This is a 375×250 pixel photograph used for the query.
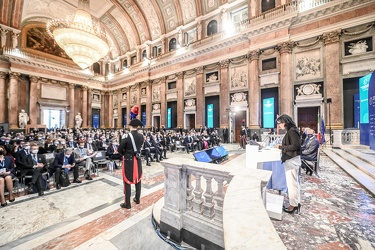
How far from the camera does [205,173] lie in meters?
2.18

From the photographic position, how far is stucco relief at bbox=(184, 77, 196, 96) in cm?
1697

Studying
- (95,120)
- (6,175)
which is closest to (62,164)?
(6,175)

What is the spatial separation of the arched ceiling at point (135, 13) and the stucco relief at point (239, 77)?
6.79 metres

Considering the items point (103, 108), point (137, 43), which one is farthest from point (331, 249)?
point (103, 108)

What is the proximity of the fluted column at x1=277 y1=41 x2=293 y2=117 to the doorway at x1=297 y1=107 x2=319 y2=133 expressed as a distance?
1090 millimetres

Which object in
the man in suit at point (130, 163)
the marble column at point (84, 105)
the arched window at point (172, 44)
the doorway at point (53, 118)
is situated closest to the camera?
the man in suit at point (130, 163)

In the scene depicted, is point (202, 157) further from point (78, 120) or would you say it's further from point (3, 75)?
point (3, 75)

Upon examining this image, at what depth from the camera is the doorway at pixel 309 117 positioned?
11.4 metres

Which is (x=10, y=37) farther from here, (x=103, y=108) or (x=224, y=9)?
(x=224, y=9)

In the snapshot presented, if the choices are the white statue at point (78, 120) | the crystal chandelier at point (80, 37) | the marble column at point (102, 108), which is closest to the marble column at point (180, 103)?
the crystal chandelier at point (80, 37)

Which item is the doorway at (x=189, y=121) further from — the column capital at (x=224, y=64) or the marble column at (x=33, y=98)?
the marble column at (x=33, y=98)

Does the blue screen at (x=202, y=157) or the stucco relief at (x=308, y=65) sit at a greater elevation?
the stucco relief at (x=308, y=65)

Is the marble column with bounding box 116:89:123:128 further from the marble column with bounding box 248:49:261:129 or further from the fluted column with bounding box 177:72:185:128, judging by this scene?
the marble column with bounding box 248:49:261:129

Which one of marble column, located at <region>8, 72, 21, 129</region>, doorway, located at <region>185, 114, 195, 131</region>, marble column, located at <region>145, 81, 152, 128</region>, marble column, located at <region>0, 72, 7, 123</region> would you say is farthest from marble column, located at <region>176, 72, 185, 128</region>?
marble column, located at <region>0, 72, 7, 123</region>
